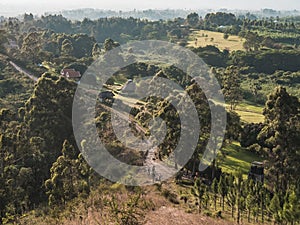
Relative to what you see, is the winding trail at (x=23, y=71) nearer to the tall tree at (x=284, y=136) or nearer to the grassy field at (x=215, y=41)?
the tall tree at (x=284, y=136)

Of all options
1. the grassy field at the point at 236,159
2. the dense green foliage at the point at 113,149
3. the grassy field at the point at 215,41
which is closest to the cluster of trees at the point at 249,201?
the dense green foliage at the point at 113,149

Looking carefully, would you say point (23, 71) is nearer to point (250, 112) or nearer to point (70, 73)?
point (70, 73)

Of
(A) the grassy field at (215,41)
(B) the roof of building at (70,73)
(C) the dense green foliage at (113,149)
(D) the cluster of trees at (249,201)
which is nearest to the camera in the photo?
(D) the cluster of trees at (249,201)

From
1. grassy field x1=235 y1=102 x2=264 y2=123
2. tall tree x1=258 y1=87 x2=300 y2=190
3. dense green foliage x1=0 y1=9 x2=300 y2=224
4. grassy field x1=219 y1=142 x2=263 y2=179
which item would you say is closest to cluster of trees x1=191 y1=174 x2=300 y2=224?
dense green foliage x1=0 y1=9 x2=300 y2=224

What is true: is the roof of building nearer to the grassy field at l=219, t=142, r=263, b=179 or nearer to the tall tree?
the grassy field at l=219, t=142, r=263, b=179

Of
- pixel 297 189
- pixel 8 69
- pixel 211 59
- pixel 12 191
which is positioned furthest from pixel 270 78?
pixel 12 191

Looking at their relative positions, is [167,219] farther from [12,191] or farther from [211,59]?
[211,59]
